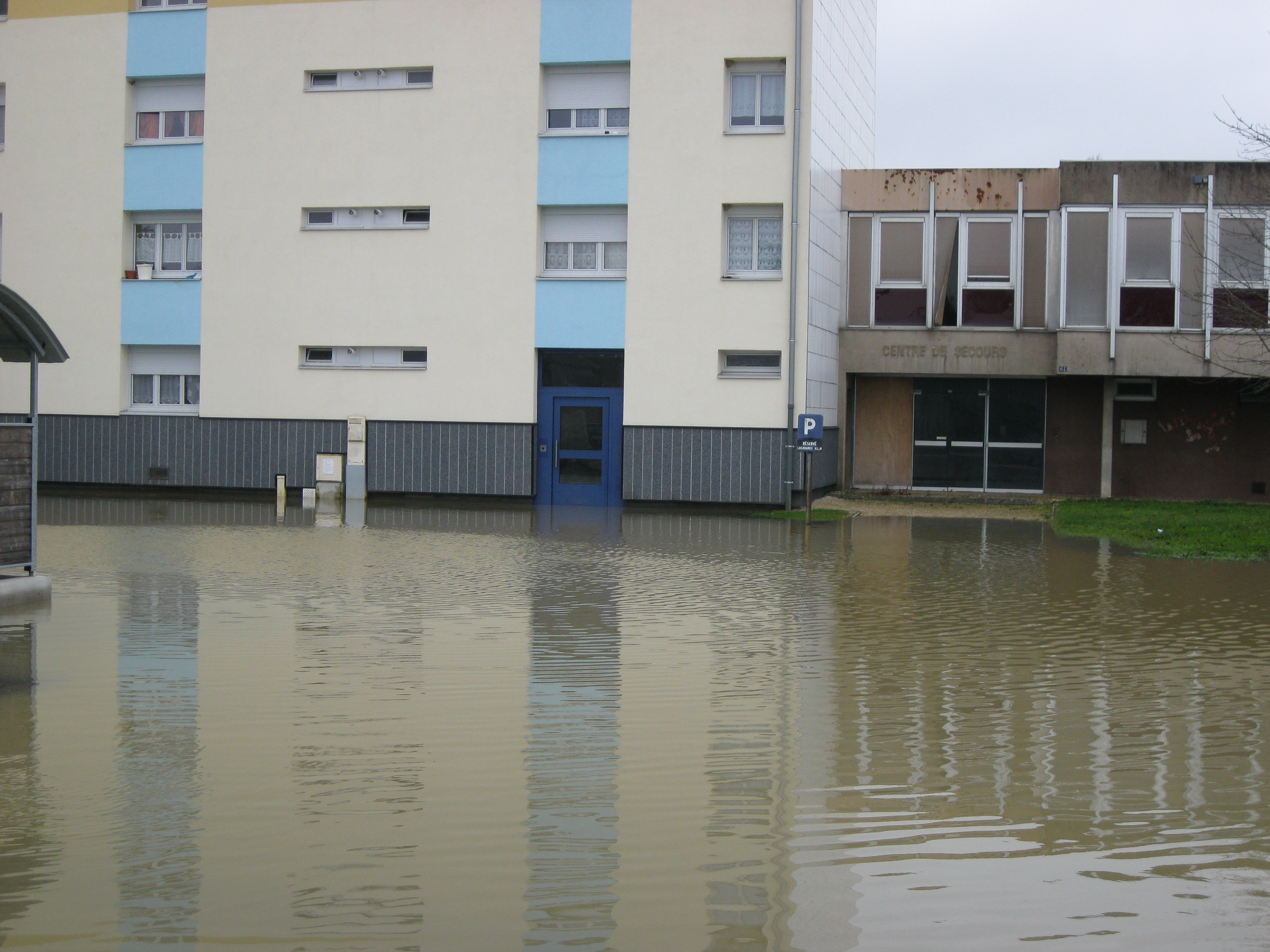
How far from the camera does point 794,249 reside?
22406mm

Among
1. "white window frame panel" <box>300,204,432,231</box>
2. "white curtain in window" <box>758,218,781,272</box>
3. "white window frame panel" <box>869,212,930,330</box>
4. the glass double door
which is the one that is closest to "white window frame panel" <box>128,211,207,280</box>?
"white window frame panel" <box>300,204,432,231</box>

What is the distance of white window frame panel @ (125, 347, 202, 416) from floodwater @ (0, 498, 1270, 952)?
14285 millimetres

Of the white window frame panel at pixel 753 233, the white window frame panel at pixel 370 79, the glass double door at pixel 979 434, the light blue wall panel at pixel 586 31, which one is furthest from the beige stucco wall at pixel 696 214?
the glass double door at pixel 979 434

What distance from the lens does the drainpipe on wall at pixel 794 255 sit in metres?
22.4

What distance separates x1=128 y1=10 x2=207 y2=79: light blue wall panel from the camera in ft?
82.1

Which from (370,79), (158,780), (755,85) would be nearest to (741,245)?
(755,85)

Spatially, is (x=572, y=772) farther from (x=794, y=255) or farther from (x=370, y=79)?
(x=370, y=79)

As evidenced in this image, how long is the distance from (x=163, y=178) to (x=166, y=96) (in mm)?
1654

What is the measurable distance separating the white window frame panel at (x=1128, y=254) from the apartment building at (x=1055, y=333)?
31mm

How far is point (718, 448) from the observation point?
75.7 feet

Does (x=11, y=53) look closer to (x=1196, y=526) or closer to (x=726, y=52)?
(x=726, y=52)

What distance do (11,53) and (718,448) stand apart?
15725 millimetres

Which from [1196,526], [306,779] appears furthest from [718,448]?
[306,779]

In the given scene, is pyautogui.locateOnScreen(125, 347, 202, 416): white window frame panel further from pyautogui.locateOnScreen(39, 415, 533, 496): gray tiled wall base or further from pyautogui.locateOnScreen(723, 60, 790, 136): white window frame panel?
pyautogui.locateOnScreen(723, 60, 790, 136): white window frame panel
